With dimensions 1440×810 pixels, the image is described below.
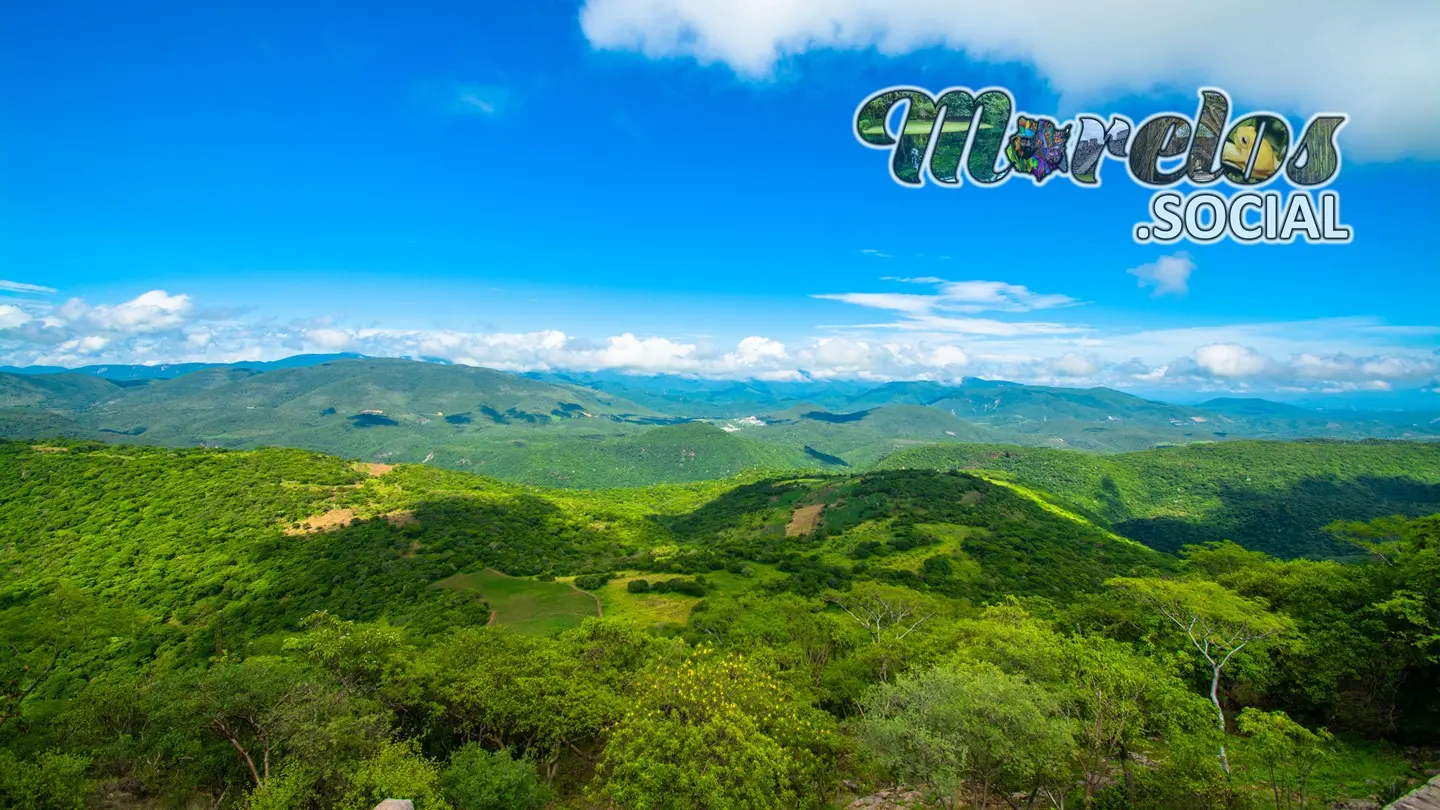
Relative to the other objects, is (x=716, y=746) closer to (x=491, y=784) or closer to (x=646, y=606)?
(x=491, y=784)

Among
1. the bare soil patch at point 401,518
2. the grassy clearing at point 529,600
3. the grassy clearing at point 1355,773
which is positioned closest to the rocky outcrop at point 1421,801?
the grassy clearing at point 1355,773

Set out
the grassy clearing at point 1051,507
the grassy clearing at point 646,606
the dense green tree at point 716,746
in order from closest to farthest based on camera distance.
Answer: the dense green tree at point 716,746 → the grassy clearing at point 646,606 → the grassy clearing at point 1051,507

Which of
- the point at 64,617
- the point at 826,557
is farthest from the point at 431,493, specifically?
the point at 64,617

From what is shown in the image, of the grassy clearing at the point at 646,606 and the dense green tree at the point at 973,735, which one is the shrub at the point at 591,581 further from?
the dense green tree at the point at 973,735

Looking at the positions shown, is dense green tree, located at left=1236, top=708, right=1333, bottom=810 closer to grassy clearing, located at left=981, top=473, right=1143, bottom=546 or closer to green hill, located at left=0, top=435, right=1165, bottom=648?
green hill, located at left=0, top=435, right=1165, bottom=648

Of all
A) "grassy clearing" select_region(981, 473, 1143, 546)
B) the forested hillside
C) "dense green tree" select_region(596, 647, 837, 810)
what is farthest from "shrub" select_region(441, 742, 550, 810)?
"grassy clearing" select_region(981, 473, 1143, 546)

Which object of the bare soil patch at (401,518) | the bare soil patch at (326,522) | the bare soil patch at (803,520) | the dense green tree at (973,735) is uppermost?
the dense green tree at (973,735)
